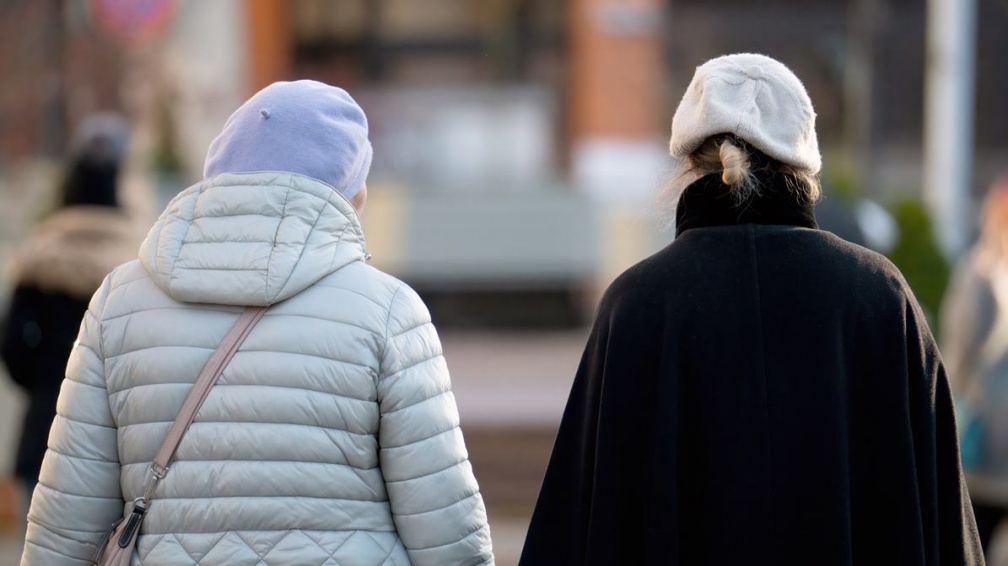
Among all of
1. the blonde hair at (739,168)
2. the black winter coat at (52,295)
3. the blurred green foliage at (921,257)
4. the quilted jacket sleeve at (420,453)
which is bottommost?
the blurred green foliage at (921,257)

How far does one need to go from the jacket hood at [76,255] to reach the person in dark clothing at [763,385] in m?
2.43

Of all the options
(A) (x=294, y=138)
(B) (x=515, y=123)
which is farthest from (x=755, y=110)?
(B) (x=515, y=123)

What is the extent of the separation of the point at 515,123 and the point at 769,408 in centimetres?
1150

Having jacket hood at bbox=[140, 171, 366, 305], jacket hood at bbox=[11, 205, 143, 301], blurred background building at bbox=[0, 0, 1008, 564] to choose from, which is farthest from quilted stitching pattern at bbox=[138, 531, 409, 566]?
blurred background building at bbox=[0, 0, 1008, 564]

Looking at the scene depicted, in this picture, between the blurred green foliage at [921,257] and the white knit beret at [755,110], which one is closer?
the white knit beret at [755,110]

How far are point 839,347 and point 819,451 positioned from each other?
0.65 feet

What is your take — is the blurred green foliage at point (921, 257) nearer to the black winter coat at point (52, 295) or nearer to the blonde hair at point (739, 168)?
the black winter coat at point (52, 295)

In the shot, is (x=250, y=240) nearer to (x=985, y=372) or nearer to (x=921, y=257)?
(x=985, y=372)

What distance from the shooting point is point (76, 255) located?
4344mm

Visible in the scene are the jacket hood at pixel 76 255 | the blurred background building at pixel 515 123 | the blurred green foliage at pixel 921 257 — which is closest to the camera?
the jacket hood at pixel 76 255

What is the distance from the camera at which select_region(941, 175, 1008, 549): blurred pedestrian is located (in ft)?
15.8

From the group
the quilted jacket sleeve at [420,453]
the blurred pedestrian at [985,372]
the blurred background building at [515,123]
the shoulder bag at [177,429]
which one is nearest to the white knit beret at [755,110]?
the quilted jacket sleeve at [420,453]

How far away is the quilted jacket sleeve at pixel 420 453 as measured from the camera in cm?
238

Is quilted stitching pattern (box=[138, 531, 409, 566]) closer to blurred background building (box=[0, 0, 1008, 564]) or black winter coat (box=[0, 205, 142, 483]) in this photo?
black winter coat (box=[0, 205, 142, 483])
